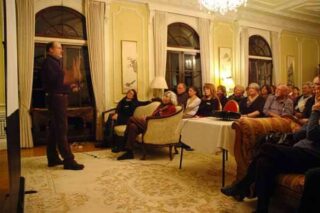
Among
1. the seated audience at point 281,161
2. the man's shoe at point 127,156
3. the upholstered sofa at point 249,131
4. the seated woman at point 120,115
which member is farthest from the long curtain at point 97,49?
the seated audience at point 281,161

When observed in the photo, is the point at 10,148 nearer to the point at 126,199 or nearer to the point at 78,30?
the point at 126,199

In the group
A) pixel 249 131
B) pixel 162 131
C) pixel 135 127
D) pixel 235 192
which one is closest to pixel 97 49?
pixel 135 127

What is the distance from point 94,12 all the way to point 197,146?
382 cm

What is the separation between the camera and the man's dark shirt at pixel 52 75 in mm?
3578

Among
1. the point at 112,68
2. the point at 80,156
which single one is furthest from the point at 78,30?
the point at 80,156

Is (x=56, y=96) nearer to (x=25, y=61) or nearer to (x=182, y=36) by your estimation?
(x=25, y=61)

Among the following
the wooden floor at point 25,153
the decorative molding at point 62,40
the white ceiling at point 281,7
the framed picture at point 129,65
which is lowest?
the wooden floor at point 25,153

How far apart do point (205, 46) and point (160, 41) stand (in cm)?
129

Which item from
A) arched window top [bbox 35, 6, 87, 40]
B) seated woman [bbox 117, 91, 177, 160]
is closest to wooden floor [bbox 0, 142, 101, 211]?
seated woman [bbox 117, 91, 177, 160]

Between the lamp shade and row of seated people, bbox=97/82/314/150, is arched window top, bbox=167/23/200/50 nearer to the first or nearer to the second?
the lamp shade

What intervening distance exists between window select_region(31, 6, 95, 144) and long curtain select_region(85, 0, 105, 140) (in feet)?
0.55

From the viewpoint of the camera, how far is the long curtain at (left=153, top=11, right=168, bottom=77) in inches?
251

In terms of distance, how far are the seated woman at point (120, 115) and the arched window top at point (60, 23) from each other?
1.52m

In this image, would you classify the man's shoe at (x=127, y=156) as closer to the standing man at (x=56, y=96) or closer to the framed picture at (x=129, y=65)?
the standing man at (x=56, y=96)
